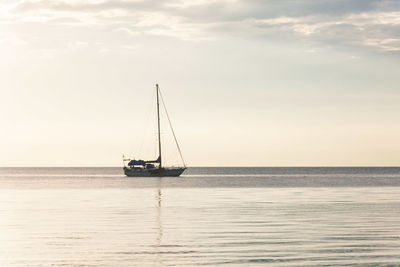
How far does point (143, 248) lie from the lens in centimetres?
3688

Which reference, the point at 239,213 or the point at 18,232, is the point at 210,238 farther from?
the point at 239,213

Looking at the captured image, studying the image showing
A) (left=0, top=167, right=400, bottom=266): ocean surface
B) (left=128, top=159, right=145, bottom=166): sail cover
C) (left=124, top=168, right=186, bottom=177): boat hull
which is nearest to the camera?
(left=0, top=167, right=400, bottom=266): ocean surface

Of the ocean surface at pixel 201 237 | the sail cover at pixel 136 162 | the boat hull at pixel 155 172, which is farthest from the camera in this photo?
the sail cover at pixel 136 162

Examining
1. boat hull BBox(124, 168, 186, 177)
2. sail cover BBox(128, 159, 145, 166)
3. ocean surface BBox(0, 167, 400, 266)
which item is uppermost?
ocean surface BBox(0, 167, 400, 266)

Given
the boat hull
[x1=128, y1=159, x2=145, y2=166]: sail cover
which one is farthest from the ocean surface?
[x1=128, y1=159, x2=145, y2=166]: sail cover

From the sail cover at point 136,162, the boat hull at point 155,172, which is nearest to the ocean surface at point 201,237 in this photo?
the boat hull at point 155,172

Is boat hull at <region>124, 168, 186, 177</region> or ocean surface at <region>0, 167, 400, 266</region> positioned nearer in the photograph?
ocean surface at <region>0, 167, 400, 266</region>

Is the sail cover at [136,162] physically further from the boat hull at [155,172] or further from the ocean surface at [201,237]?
the ocean surface at [201,237]

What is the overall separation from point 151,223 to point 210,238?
429 inches

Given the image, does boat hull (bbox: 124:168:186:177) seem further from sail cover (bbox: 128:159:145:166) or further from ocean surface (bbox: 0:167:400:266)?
ocean surface (bbox: 0:167:400:266)

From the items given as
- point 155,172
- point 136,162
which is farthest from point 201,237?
point 136,162

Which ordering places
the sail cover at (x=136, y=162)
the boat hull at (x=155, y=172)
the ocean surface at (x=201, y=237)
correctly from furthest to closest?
the sail cover at (x=136, y=162) → the boat hull at (x=155, y=172) → the ocean surface at (x=201, y=237)

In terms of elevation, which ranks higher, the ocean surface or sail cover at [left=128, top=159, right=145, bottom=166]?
the ocean surface

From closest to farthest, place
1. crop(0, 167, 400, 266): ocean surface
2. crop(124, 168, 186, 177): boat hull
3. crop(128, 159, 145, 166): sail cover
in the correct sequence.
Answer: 1. crop(0, 167, 400, 266): ocean surface
2. crop(124, 168, 186, 177): boat hull
3. crop(128, 159, 145, 166): sail cover
